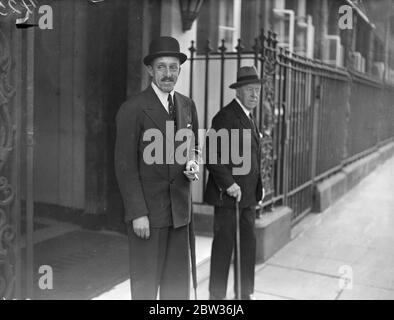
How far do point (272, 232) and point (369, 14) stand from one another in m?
2.38

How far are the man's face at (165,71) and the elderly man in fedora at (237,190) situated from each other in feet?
3.43

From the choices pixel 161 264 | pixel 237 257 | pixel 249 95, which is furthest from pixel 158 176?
pixel 237 257

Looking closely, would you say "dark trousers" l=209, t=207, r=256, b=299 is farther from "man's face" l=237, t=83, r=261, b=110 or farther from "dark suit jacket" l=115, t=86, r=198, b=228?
"dark suit jacket" l=115, t=86, r=198, b=228

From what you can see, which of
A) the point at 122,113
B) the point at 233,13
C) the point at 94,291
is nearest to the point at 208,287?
the point at 94,291

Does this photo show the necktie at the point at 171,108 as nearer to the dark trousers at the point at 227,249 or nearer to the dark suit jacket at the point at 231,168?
the dark suit jacket at the point at 231,168

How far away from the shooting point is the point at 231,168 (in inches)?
159

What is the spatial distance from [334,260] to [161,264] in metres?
2.78

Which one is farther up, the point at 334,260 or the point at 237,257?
the point at 237,257

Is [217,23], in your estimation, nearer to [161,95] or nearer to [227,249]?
[227,249]

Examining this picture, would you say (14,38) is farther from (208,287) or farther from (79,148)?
(208,287)

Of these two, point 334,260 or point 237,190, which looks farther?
point 334,260

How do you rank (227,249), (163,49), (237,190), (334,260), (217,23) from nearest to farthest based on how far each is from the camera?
1. (163,49)
2. (237,190)
3. (227,249)
4. (334,260)
5. (217,23)

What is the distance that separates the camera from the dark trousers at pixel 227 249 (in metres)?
4.09

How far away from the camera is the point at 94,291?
13.1 ft
